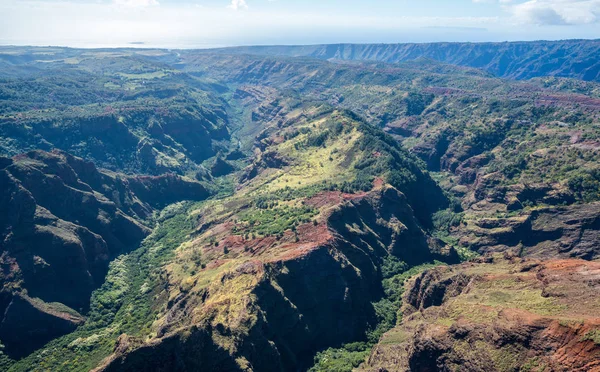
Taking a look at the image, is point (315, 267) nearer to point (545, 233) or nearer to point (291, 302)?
point (291, 302)

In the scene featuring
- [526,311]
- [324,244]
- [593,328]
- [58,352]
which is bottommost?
[58,352]

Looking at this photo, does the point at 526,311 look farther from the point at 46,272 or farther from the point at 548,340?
the point at 46,272

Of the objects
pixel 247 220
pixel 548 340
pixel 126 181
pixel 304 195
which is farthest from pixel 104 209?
→ pixel 548 340

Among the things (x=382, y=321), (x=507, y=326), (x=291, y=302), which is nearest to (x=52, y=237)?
(x=291, y=302)

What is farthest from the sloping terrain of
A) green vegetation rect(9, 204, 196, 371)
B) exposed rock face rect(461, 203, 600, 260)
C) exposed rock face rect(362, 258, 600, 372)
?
green vegetation rect(9, 204, 196, 371)

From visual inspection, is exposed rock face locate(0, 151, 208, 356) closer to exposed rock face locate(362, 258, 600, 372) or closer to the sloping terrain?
the sloping terrain

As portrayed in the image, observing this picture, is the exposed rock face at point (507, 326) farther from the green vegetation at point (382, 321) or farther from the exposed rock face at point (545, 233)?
the exposed rock face at point (545, 233)
